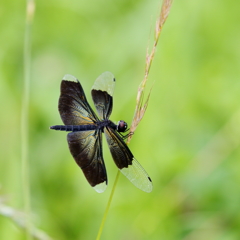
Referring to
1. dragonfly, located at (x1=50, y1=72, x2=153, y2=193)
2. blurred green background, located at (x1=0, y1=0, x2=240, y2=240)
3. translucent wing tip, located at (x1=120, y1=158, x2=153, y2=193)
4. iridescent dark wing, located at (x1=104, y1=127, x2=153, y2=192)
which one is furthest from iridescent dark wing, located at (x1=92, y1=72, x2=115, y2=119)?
blurred green background, located at (x1=0, y1=0, x2=240, y2=240)

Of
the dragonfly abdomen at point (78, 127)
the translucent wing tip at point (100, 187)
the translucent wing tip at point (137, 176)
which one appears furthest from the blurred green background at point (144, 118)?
the translucent wing tip at point (137, 176)

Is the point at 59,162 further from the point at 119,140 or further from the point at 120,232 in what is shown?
the point at 119,140

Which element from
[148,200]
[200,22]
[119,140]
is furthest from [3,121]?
[200,22]

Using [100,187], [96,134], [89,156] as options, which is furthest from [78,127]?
[100,187]

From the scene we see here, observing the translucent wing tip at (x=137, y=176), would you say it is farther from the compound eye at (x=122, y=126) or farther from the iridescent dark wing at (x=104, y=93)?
the iridescent dark wing at (x=104, y=93)

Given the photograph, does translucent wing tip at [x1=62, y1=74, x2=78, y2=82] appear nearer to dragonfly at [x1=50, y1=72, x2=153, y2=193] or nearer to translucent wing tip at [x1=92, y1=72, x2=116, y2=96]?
dragonfly at [x1=50, y1=72, x2=153, y2=193]

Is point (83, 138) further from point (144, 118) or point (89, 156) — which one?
point (144, 118)
